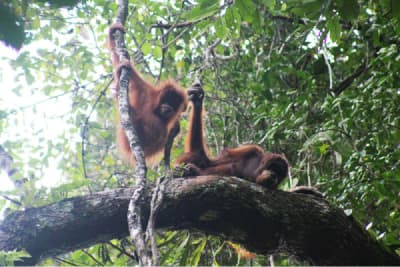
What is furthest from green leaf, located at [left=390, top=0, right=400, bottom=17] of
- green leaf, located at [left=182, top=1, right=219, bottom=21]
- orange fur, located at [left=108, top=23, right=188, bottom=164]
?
orange fur, located at [left=108, top=23, right=188, bottom=164]

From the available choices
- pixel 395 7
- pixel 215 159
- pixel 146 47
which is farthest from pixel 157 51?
pixel 395 7

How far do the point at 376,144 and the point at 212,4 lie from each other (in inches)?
87.2

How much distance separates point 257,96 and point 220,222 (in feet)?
8.20

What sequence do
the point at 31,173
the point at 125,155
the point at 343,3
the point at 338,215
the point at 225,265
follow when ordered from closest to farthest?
the point at 343,3, the point at 338,215, the point at 31,173, the point at 225,265, the point at 125,155

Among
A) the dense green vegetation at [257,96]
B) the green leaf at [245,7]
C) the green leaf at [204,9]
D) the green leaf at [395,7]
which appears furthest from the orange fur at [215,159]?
the green leaf at [395,7]

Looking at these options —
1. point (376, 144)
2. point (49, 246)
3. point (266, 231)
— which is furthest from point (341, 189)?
point (49, 246)

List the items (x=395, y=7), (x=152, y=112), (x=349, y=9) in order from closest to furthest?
(x=395, y=7) → (x=349, y=9) → (x=152, y=112)

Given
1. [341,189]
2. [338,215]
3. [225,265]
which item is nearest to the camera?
[338,215]

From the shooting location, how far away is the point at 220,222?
3.37 m

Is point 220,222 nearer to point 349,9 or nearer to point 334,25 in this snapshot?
point 334,25

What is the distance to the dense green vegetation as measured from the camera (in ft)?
12.1

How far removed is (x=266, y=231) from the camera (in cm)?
340

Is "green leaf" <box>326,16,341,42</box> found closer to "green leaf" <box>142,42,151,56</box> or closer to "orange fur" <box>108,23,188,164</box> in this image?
"green leaf" <box>142,42,151,56</box>

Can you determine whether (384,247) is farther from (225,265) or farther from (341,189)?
(225,265)
